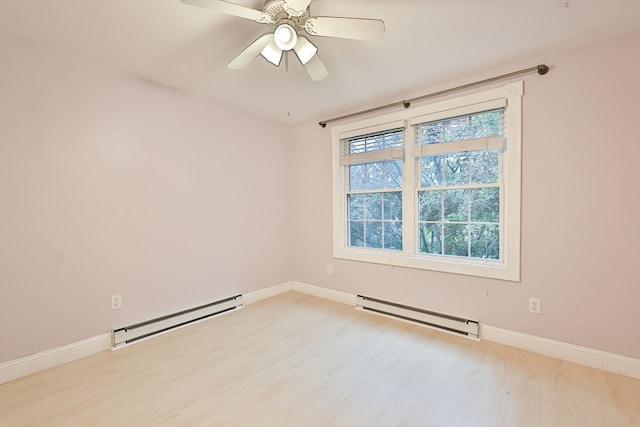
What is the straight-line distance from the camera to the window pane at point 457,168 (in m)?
2.75

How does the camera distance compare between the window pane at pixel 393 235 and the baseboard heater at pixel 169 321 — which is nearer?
the baseboard heater at pixel 169 321

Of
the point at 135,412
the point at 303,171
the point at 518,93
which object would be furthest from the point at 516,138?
the point at 135,412

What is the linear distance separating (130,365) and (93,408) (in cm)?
47

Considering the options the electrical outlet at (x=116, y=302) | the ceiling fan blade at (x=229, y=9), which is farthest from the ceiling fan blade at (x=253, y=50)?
the electrical outlet at (x=116, y=302)

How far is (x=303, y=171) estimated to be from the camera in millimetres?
3998

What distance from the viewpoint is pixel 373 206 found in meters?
3.47

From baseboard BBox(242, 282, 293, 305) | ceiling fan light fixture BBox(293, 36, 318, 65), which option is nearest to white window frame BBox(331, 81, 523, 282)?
baseboard BBox(242, 282, 293, 305)

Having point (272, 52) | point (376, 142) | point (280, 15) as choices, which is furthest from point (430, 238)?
point (280, 15)

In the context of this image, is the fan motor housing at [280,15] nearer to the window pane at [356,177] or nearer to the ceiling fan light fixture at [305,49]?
the ceiling fan light fixture at [305,49]

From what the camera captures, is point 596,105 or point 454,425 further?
point 596,105

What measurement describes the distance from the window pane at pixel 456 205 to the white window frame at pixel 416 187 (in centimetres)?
30

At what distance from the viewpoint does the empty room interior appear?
1.75m

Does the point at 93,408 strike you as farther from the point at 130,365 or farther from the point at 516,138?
the point at 516,138

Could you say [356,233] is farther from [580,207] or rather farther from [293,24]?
[293,24]
